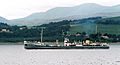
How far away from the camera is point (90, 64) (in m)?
88.6

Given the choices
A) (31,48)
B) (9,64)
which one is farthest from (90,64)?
(31,48)

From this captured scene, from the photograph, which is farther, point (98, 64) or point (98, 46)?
point (98, 46)

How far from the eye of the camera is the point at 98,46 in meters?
178

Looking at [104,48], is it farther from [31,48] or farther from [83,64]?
[83,64]

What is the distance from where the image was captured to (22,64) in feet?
293

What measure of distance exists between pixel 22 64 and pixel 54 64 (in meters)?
5.90

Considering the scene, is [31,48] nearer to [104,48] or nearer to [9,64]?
[104,48]

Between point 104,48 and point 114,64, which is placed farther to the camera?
point 104,48

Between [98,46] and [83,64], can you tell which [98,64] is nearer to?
[83,64]

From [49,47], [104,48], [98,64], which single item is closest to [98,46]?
[104,48]

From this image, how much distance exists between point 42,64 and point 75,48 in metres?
86.2

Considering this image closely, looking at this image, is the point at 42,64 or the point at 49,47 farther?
the point at 49,47

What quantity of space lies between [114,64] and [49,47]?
86875 mm

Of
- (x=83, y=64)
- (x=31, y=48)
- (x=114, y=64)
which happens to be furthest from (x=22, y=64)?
(x=31, y=48)
